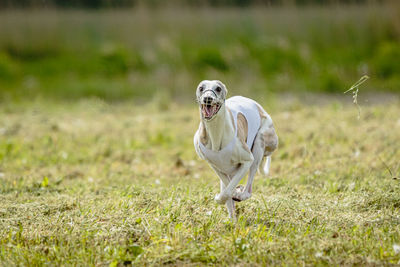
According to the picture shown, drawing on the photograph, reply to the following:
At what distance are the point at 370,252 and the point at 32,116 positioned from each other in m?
7.51

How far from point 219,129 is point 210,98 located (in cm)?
29

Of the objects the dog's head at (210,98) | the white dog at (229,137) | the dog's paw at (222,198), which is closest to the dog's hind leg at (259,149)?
the white dog at (229,137)

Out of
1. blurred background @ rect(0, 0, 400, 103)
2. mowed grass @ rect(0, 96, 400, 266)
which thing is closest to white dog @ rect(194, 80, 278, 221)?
mowed grass @ rect(0, 96, 400, 266)

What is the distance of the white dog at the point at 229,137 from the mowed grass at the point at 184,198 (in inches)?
11.6

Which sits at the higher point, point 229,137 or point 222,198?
point 229,137

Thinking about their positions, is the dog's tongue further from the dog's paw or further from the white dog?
the dog's paw

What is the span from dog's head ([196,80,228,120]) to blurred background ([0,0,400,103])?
348 inches

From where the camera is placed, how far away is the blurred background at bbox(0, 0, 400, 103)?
13258 millimetres

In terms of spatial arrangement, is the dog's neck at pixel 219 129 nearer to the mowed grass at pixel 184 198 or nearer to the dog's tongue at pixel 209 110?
the dog's tongue at pixel 209 110

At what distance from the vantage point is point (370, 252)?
3.69m

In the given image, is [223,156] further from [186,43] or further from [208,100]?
[186,43]

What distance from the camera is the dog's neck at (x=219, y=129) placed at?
3926mm

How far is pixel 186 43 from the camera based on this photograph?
14711 mm

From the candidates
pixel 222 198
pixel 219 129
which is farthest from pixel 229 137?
pixel 222 198
